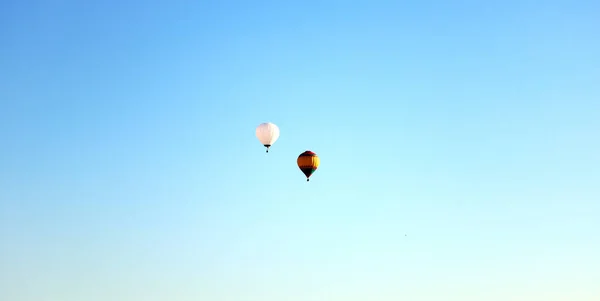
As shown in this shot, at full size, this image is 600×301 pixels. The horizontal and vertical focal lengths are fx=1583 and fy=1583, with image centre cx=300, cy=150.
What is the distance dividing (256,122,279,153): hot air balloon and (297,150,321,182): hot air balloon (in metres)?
2.99

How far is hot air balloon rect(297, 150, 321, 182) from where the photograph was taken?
13662 centimetres

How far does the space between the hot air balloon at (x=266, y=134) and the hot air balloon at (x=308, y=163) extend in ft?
9.79

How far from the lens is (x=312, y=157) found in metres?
137

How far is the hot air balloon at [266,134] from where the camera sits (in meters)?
138

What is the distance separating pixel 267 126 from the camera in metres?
138

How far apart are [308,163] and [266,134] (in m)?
4.61

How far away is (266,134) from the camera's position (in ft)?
453

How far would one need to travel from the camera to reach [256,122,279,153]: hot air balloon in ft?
452

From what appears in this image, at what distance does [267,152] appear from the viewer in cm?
13650

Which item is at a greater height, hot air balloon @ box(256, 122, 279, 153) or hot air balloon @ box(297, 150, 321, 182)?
hot air balloon @ box(256, 122, 279, 153)

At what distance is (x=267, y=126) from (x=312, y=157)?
16.2 ft

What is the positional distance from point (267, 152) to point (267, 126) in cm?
294

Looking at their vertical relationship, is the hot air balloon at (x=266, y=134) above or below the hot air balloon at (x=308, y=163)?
above

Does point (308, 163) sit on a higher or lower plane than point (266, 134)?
lower
